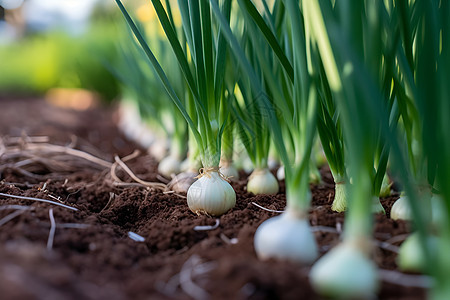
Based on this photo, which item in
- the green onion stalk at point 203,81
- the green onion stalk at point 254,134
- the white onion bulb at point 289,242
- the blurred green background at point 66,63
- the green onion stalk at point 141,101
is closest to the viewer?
the white onion bulb at point 289,242

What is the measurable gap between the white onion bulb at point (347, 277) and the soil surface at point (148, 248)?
3 cm

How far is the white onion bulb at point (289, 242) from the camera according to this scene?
2.20 ft

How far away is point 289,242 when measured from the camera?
67 centimetres

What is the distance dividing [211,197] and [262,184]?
266 mm

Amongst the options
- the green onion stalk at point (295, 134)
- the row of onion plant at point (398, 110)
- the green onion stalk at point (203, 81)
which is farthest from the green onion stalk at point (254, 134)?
the row of onion plant at point (398, 110)

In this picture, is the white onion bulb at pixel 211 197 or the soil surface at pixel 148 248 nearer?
the soil surface at pixel 148 248

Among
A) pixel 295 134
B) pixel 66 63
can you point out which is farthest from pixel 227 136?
pixel 66 63

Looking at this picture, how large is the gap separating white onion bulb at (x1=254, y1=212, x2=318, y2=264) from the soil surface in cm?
2

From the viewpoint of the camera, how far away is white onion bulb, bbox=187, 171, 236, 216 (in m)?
1.02

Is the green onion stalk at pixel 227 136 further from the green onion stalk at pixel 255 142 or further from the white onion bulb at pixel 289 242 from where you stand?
the white onion bulb at pixel 289 242

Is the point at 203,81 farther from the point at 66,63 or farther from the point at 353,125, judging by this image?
the point at 66,63

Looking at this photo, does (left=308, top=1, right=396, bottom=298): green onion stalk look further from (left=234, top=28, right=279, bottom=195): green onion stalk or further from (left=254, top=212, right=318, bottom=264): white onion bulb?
(left=234, top=28, right=279, bottom=195): green onion stalk

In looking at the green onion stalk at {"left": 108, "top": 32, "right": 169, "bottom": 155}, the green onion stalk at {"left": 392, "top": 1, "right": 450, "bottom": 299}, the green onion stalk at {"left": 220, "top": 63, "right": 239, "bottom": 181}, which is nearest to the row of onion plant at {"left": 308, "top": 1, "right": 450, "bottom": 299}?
the green onion stalk at {"left": 392, "top": 1, "right": 450, "bottom": 299}

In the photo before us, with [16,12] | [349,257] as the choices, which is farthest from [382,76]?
[16,12]
